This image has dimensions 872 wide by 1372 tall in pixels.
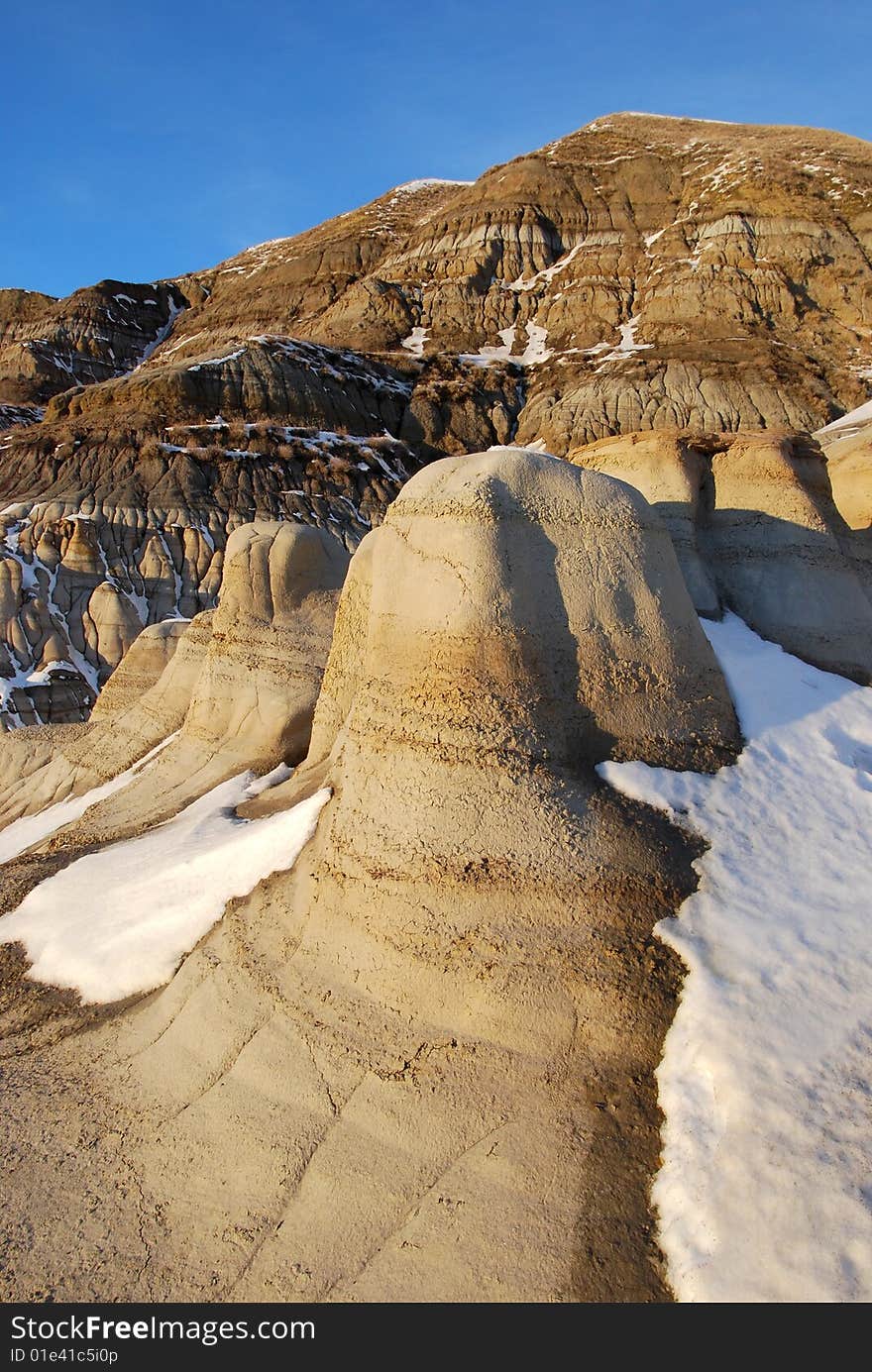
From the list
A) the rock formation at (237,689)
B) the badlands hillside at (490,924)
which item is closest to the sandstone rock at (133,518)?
the rock formation at (237,689)

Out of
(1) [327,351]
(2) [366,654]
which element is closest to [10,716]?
(2) [366,654]

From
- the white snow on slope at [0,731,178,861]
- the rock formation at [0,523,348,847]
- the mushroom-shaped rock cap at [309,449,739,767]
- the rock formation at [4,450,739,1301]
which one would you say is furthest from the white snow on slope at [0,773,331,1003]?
the white snow on slope at [0,731,178,861]

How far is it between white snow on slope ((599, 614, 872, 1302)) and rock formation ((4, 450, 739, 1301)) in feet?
0.48

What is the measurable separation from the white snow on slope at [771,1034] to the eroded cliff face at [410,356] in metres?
21.7

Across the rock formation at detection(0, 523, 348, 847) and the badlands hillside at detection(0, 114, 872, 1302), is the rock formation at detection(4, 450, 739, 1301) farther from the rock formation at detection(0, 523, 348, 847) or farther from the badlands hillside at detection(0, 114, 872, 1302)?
the rock formation at detection(0, 523, 348, 847)

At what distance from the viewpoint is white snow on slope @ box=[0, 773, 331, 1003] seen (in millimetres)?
4879

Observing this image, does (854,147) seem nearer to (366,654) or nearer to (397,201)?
(397,201)

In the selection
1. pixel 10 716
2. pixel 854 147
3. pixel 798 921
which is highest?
pixel 854 147

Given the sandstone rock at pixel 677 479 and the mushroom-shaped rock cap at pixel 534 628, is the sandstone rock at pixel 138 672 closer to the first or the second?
the sandstone rock at pixel 677 479

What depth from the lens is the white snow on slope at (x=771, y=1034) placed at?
2.60 meters

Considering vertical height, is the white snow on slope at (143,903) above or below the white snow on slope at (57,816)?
above

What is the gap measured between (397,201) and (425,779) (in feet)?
236

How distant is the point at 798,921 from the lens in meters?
3.65
